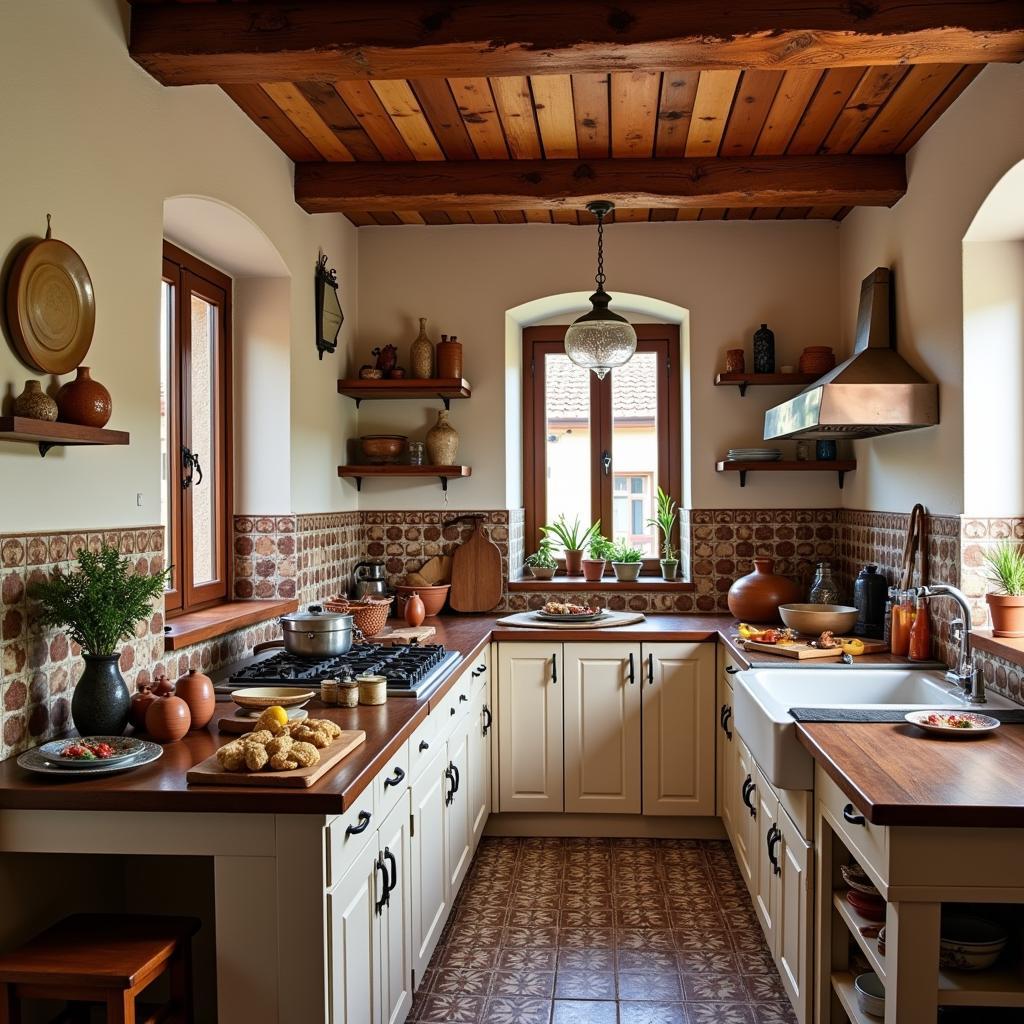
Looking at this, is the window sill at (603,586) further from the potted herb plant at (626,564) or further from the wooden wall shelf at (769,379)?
the wooden wall shelf at (769,379)

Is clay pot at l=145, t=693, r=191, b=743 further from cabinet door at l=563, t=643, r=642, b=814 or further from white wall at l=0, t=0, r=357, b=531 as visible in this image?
cabinet door at l=563, t=643, r=642, b=814

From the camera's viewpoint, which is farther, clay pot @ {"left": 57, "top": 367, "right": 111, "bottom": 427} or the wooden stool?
clay pot @ {"left": 57, "top": 367, "right": 111, "bottom": 427}

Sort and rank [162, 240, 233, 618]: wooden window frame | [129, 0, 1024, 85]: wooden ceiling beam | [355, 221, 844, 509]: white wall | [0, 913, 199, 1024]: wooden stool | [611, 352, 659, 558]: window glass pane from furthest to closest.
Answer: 1. [611, 352, 659, 558]: window glass pane
2. [355, 221, 844, 509]: white wall
3. [162, 240, 233, 618]: wooden window frame
4. [129, 0, 1024, 85]: wooden ceiling beam
5. [0, 913, 199, 1024]: wooden stool

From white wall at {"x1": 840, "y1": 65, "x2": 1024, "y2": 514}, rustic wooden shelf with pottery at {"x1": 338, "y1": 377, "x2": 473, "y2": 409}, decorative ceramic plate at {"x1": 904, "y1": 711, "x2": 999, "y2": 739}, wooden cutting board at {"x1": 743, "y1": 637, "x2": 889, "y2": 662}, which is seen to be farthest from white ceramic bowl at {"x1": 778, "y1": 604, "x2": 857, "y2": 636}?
rustic wooden shelf with pottery at {"x1": 338, "y1": 377, "x2": 473, "y2": 409}

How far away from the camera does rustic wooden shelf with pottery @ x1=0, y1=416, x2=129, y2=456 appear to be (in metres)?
1.94

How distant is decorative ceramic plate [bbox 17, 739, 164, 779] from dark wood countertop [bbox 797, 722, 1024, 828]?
4.94ft

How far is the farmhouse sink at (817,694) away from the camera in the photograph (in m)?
2.77

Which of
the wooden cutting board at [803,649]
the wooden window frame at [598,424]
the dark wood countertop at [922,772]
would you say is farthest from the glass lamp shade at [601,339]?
the dark wood countertop at [922,772]

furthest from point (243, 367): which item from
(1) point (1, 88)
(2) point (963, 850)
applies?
(2) point (963, 850)

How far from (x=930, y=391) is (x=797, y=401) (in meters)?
0.48

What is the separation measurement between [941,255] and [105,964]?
3.19 metres

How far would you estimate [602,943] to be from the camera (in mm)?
3332

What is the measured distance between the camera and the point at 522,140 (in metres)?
3.74

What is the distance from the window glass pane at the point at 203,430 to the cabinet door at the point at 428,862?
3.87ft
